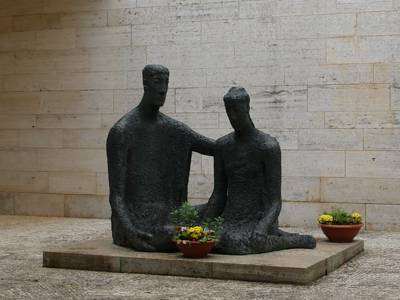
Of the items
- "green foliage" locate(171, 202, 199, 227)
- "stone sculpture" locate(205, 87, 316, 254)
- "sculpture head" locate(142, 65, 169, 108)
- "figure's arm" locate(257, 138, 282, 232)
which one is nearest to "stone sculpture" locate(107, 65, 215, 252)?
"sculpture head" locate(142, 65, 169, 108)

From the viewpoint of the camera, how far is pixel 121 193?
27.6 ft

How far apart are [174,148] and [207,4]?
4443mm

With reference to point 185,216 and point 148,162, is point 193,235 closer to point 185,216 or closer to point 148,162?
point 185,216

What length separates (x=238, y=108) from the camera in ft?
26.8

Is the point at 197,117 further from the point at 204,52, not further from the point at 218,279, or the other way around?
the point at 218,279

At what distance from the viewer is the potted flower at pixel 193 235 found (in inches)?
300

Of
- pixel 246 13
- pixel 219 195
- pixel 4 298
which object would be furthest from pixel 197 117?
pixel 4 298

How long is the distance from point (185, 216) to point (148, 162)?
0.94 m

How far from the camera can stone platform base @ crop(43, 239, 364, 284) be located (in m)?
7.18

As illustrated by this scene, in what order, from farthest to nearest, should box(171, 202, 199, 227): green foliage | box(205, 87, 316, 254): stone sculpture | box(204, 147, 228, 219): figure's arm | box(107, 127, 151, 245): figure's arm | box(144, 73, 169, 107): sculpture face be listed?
1. box(204, 147, 228, 219): figure's arm
2. box(144, 73, 169, 107): sculpture face
3. box(107, 127, 151, 245): figure's arm
4. box(205, 87, 316, 254): stone sculpture
5. box(171, 202, 199, 227): green foliage

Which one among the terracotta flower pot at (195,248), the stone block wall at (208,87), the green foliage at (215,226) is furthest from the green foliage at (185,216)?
the stone block wall at (208,87)

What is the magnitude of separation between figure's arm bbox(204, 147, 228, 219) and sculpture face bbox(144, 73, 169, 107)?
2.87ft

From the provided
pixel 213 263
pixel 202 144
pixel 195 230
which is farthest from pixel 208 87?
pixel 213 263

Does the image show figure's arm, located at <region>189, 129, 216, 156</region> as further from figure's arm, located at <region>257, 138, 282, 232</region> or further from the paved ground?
the paved ground
